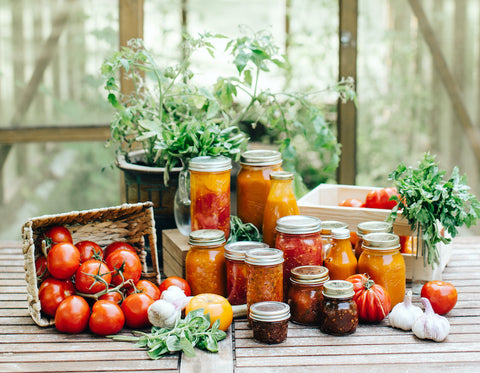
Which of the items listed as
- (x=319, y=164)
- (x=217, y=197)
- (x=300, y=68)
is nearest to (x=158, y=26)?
(x=300, y=68)

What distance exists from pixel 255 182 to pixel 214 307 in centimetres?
46

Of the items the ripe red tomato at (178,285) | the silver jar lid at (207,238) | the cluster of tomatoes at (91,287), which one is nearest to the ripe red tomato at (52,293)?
the cluster of tomatoes at (91,287)

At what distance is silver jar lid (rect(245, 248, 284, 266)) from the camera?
163 cm

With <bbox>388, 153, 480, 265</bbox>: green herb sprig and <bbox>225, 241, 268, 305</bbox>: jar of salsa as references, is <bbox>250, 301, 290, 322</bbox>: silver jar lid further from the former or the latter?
<bbox>388, 153, 480, 265</bbox>: green herb sprig

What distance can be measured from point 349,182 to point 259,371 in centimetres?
165

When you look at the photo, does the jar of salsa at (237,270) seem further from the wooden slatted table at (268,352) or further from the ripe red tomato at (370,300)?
the ripe red tomato at (370,300)

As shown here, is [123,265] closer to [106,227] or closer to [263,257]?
[106,227]

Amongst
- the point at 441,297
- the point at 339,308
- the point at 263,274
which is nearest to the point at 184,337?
the point at 263,274

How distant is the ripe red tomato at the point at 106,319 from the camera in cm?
162

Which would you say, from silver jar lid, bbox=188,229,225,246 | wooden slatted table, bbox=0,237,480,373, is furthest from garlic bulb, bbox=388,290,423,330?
silver jar lid, bbox=188,229,225,246

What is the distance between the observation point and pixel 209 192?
6.15ft

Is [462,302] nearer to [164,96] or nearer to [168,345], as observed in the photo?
[168,345]

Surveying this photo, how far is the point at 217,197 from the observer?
188 centimetres

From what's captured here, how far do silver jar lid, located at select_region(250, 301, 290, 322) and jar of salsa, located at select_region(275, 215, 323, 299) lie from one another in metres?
0.19
